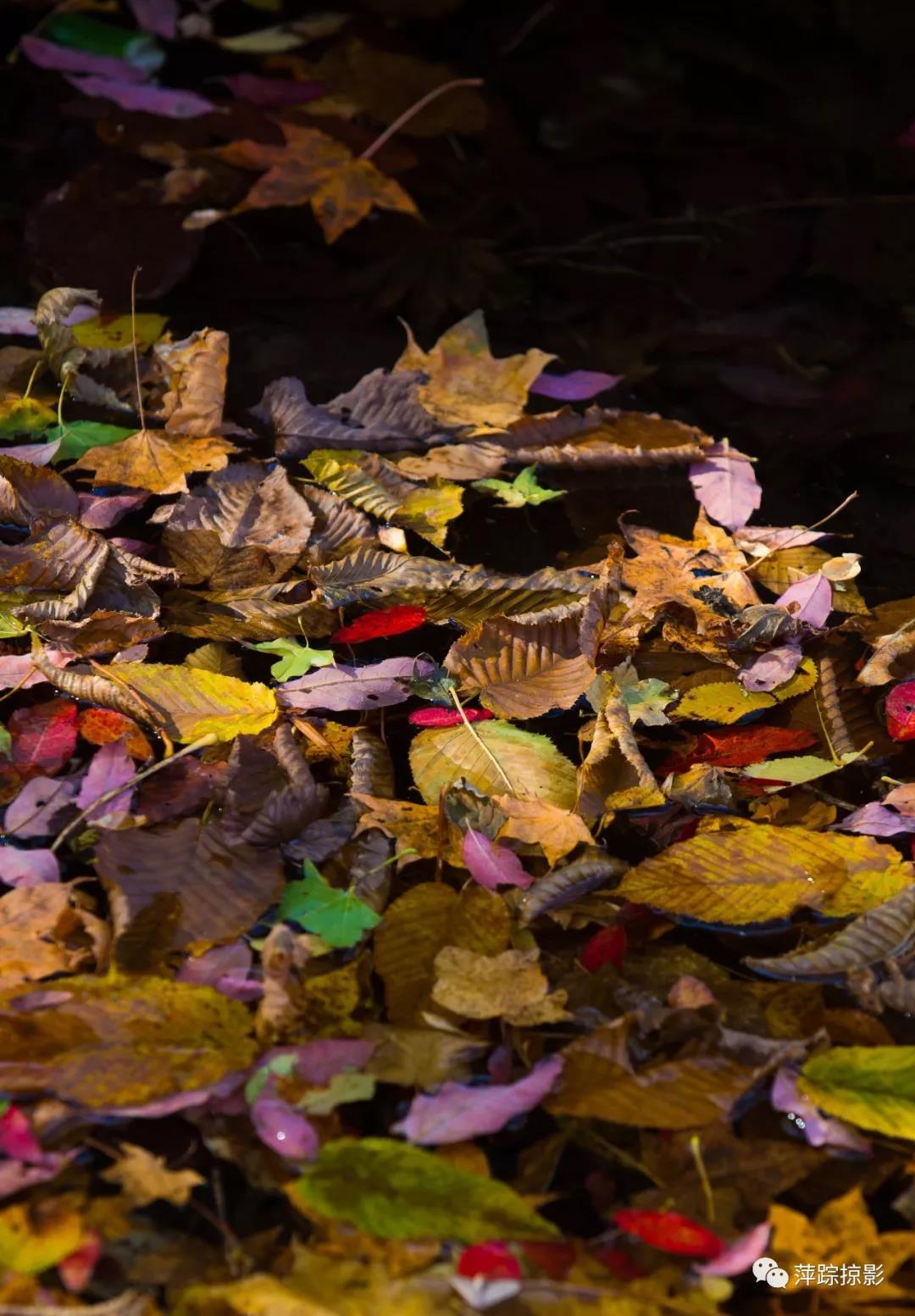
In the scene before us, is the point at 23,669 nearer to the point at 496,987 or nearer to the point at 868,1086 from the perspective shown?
the point at 496,987

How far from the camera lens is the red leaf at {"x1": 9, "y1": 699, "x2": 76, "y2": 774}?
1.04 meters

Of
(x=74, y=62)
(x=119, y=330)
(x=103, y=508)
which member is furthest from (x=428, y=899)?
(x=74, y=62)

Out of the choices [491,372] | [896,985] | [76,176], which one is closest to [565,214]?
[491,372]

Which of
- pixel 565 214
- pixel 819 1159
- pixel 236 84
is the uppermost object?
pixel 236 84

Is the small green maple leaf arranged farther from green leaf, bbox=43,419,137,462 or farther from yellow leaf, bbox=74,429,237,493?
green leaf, bbox=43,419,137,462

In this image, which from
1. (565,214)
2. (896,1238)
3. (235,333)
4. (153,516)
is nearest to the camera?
(896,1238)

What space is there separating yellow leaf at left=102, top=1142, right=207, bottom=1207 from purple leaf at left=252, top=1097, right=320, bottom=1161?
1.8 inches

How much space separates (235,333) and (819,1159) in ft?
4.40

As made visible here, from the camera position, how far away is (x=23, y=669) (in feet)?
3.64

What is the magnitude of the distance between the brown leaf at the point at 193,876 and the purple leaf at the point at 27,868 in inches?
1.8

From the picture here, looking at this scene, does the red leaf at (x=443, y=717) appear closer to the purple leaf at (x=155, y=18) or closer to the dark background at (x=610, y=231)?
the dark background at (x=610, y=231)

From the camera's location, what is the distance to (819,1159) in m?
0.80

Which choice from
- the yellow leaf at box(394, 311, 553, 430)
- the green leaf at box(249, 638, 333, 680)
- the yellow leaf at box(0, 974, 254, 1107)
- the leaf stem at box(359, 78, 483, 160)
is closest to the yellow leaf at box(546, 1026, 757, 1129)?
the yellow leaf at box(0, 974, 254, 1107)

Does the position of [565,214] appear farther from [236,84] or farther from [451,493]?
[451,493]
